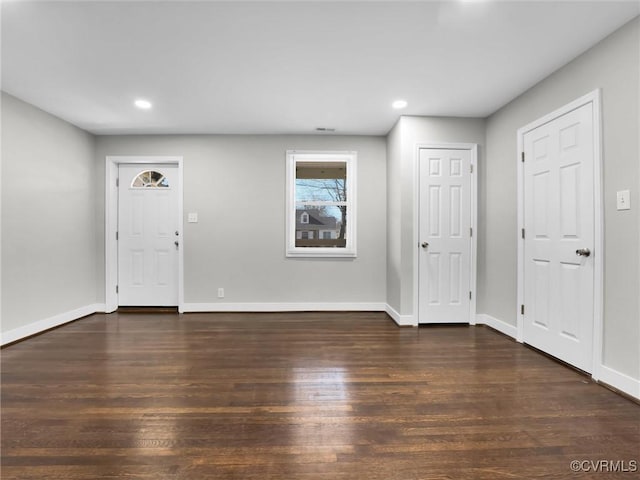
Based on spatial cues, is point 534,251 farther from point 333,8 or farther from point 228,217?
point 228,217

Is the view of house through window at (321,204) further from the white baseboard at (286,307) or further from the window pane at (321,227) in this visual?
the white baseboard at (286,307)

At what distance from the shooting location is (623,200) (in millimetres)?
2086

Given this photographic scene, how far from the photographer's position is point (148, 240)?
4.41 meters

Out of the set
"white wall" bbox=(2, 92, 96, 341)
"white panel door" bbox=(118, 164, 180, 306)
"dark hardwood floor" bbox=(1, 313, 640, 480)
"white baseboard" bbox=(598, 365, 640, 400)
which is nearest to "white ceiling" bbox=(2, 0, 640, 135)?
"white wall" bbox=(2, 92, 96, 341)

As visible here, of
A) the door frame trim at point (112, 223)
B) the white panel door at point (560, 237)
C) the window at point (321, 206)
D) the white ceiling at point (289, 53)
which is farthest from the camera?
the window at point (321, 206)

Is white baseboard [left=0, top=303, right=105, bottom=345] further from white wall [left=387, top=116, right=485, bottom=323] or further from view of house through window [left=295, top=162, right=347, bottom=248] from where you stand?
white wall [left=387, top=116, right=485, bottom=323]

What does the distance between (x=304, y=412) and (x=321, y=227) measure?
2.90 meters

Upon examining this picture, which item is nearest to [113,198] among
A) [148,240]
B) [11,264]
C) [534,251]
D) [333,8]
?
[148,240]

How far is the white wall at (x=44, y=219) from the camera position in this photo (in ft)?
10.1

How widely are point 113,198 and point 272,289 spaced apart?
8.41ft

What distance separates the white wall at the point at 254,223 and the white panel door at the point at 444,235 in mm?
754

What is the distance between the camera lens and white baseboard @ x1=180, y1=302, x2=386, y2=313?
170 inches

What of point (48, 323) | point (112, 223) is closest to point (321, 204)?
point (112, 223)
